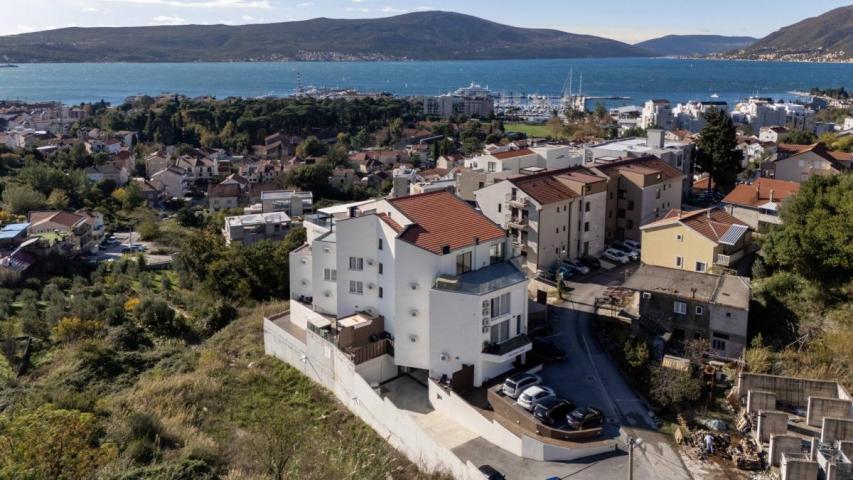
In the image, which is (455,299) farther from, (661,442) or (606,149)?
(606,149)

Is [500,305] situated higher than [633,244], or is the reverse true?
[500,305]

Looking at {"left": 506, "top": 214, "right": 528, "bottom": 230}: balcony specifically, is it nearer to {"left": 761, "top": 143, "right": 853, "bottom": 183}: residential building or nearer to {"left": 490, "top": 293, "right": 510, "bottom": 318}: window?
{"left": 490, "top": 293, "right": 510, "bottom": 318}: window

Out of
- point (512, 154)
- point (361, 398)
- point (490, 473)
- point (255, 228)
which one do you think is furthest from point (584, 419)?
point (255, 228)

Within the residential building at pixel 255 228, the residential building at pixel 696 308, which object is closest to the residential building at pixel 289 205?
the residential building at pixel 255 228

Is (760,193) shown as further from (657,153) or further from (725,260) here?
(725,260)

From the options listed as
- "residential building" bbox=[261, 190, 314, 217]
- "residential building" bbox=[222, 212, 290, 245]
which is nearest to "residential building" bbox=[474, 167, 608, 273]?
"residential building" bbox=[222, 212, 290, 245]
